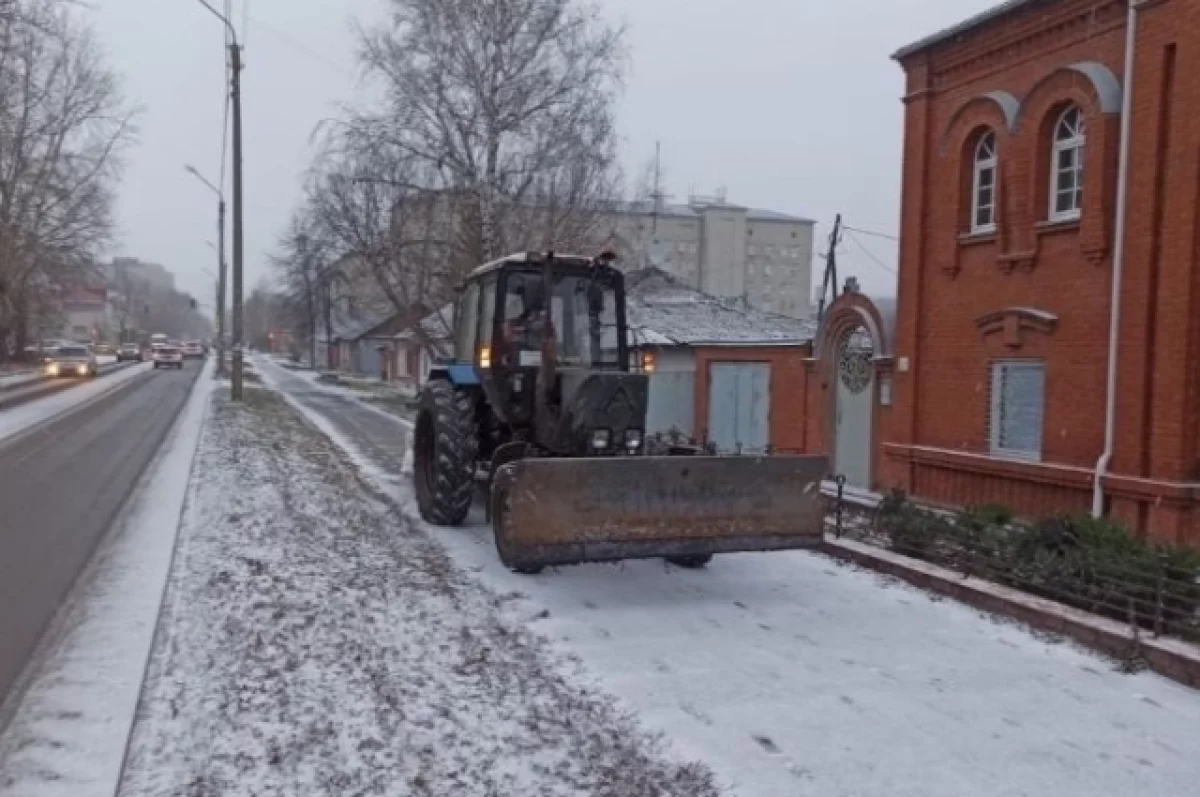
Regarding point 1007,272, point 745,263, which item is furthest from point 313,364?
point 1007,272

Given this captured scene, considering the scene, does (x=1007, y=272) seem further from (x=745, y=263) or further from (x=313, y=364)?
(x=745, y=263)

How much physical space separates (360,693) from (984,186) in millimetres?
11054

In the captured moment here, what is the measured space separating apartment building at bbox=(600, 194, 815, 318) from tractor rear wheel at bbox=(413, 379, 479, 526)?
164 ft

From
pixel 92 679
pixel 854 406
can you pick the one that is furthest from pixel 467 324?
pixel 854 406

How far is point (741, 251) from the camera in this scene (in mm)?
91375

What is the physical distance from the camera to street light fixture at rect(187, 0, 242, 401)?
2780 cm

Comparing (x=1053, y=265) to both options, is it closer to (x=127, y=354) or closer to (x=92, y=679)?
(x=92, y=679)

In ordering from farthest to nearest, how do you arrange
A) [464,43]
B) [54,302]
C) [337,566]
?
[54,302] < [464,43] < [337,566]

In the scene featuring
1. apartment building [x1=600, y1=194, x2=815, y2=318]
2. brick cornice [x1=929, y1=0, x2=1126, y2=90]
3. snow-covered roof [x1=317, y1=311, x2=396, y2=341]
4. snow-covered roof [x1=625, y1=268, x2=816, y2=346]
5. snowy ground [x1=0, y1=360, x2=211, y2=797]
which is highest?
apartment building [x1=600, y1=194, x2=815, y2=318]

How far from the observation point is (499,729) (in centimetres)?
510

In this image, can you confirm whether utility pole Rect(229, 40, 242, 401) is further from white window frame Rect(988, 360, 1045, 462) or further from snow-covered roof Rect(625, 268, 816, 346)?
white window frame Rect(988, 360, 1045, 462)

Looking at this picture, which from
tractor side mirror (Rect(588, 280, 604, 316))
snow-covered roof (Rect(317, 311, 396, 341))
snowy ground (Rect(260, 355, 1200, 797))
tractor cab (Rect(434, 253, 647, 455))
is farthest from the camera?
snow-covered roof (Rect(317, 311, 396, 341))

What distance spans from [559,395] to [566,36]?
17.6 metres

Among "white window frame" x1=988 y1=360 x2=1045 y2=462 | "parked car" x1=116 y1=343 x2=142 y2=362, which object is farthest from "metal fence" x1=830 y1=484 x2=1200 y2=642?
"parked car" x1=116 y1=343 x2=142 y2=362
